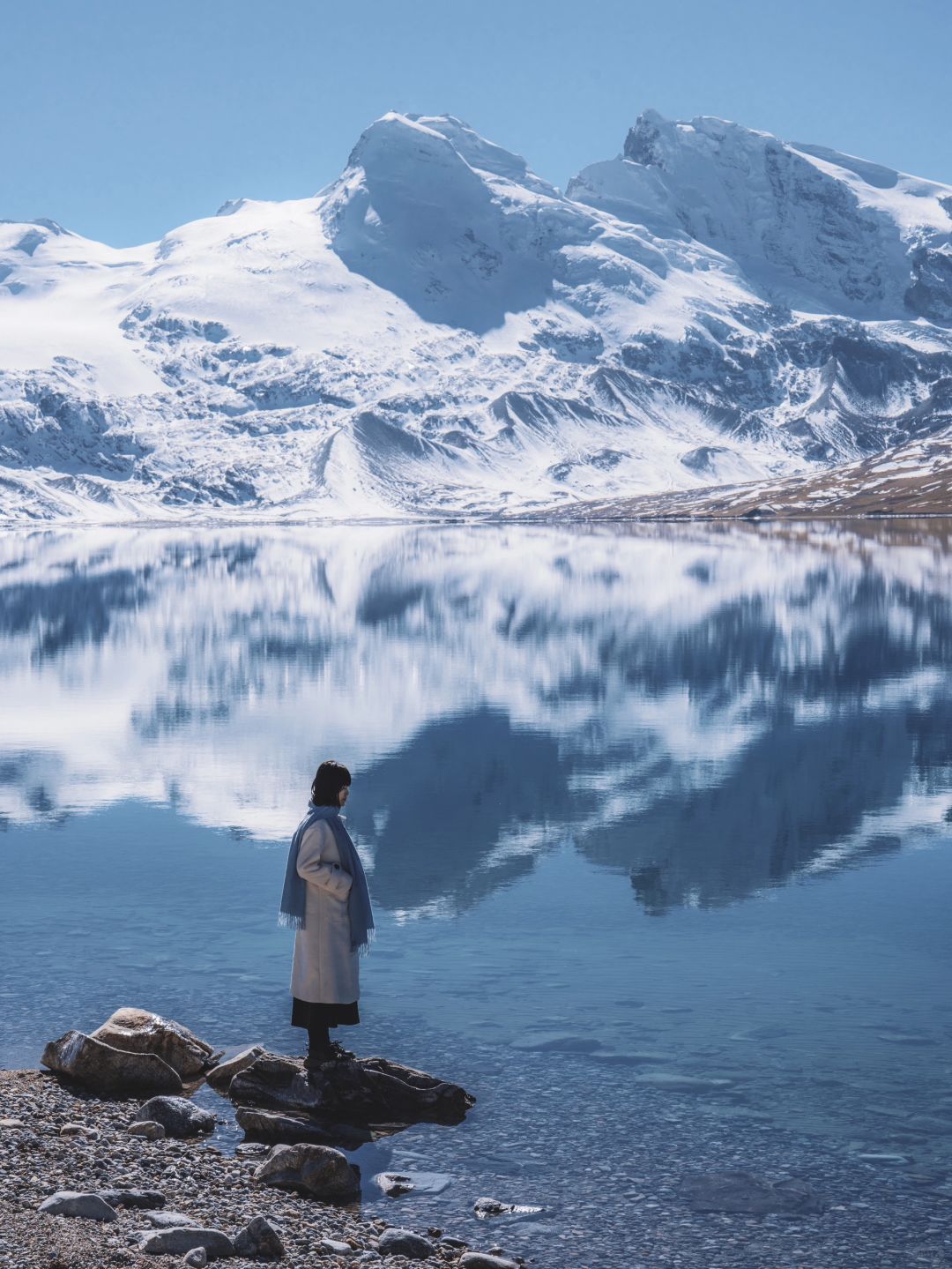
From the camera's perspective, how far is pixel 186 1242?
14352 mm

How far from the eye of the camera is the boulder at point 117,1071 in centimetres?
1888

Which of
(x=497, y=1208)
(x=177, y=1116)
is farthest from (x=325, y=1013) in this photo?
(x=497, y=1208)

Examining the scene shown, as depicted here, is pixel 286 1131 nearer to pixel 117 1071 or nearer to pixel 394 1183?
pixel 394 1183

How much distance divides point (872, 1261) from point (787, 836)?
826 inches

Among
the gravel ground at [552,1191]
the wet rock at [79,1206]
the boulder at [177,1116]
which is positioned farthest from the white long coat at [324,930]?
the wet rock at [79,1206]

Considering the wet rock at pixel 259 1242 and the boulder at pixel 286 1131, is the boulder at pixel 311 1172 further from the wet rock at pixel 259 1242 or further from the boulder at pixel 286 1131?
the wet rock at pixel 259 1242

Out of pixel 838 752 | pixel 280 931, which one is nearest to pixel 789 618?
pixel 838 752

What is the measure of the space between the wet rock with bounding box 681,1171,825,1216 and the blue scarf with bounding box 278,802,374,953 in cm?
463

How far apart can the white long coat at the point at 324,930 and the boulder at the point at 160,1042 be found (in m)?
2.38

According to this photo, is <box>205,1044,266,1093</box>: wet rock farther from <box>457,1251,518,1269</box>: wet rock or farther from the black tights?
<box>457,1251,518,1269</box>: wet rock

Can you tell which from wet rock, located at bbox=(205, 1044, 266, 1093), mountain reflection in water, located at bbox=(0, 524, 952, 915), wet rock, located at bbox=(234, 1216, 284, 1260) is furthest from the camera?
mountain reflection in water, located at bbox=(0, 524, 952, 915)

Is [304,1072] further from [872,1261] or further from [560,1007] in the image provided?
[872,1261]

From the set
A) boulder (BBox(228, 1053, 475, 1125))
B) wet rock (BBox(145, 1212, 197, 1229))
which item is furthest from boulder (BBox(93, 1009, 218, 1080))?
wet rock (BBox(145, 1212, 197, 1229))

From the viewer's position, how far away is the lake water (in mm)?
18891
